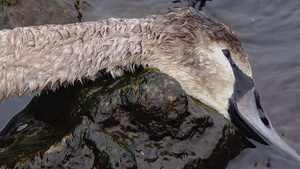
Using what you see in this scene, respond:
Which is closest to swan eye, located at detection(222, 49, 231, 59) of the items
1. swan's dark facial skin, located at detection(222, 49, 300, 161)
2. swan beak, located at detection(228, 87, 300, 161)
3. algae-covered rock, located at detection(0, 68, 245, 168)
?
swan's dark facial skin, located at detection(222, 49, 300, 161)

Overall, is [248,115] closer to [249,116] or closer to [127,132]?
[249,116]

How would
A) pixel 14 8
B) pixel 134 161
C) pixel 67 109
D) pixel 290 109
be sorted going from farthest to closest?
pixel 14 8
pixel 290 109
pixel 67 109
pixel 134 161

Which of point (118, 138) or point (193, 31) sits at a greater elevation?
point (193, 31)

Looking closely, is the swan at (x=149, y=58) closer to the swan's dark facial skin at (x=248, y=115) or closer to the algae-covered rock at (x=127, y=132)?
the swan's dark facial skin at (x=248, y=115)

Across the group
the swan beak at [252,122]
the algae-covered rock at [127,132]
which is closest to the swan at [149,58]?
the swan beak at [252,122]

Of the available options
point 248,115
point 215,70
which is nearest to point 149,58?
point 215,70

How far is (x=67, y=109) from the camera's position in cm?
387

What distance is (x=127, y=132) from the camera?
363cm

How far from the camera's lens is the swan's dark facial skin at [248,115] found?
4.07 m

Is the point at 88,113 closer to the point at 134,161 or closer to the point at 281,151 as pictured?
the point at 134,161

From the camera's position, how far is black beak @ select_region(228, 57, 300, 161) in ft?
13.3

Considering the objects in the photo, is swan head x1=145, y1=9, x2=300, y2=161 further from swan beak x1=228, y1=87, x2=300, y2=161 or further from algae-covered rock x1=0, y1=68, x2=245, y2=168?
algae-covered rock x1=0, y1=68, x2=245, y2=168

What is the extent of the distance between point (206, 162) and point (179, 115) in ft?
1.36

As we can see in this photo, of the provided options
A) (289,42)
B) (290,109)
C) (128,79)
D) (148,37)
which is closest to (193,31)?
(148,37)
